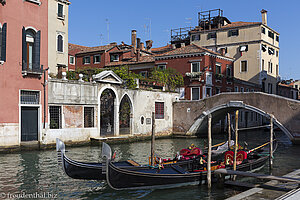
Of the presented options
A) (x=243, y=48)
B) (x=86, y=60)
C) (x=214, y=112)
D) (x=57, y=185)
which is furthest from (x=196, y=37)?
(x=57, y=185)

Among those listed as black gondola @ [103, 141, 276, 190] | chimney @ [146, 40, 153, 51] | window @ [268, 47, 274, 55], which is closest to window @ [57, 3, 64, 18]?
chimney @ [146, 40, 153, 51]

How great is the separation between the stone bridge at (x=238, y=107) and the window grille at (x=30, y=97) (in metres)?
9.67

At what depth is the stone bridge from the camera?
16.5 meters

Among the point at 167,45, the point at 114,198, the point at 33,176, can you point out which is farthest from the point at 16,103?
the point at 167,45

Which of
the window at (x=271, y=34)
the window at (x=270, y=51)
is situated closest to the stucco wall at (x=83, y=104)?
the window at (x=270, y=51)

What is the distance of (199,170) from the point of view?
8711 mm

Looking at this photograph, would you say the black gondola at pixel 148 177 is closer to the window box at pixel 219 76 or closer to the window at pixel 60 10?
the window at pixel 60 10

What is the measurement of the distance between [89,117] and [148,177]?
29.5 feet

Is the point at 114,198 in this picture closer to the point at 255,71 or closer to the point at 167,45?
the point at 255,71

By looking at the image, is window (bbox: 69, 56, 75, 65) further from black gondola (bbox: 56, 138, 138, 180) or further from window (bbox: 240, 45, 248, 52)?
black gondola (bbox: 56, 138, 138, 180)

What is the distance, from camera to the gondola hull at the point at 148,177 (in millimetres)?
7408

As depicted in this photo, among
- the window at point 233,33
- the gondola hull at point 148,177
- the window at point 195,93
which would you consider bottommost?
the gondola hull at point 148,177

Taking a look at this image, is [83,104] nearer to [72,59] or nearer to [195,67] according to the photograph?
[195,67]

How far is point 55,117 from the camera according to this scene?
48.1 feet
